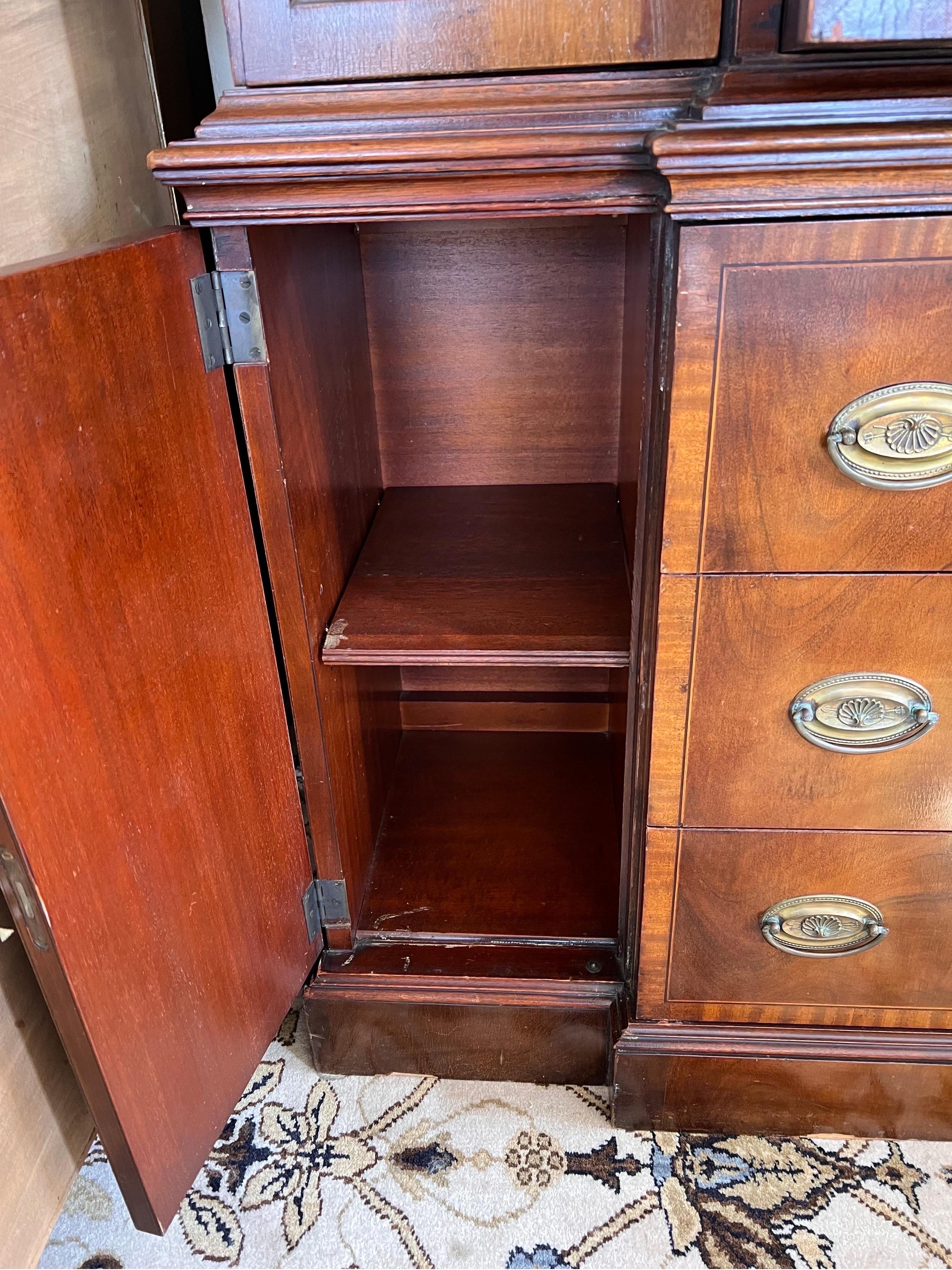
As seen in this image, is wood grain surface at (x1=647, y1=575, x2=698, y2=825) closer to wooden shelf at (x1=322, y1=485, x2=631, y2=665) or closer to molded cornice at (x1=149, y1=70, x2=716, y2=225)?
wooden shelf at (x1=322, y1=485, x2=631, y2=665)

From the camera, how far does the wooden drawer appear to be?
838 mm

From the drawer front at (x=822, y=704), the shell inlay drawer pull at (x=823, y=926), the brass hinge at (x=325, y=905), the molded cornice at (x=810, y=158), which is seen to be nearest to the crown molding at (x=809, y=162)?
the molded cornice at (x=810, y=158)

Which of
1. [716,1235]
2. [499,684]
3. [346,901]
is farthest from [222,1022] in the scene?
[499,684]

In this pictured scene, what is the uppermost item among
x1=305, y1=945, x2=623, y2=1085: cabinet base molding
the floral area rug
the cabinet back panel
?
the cabinet back panel

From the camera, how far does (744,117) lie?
1.96ft

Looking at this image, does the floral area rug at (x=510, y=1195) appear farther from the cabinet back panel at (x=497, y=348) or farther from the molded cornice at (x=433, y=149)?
the molded cornice at (x=433, y=149)

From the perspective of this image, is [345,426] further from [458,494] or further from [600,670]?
[600,670]

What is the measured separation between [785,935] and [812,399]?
0.52m

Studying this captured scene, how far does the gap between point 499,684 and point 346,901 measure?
435 mm

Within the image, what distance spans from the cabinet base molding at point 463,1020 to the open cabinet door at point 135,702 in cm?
18

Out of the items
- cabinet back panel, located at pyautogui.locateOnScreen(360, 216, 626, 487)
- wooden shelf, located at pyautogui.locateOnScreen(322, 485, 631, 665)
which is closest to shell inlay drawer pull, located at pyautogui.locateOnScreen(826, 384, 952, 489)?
wooden shelf, located at pyautogui.locateOnScreen(322, 485, 631, 665)

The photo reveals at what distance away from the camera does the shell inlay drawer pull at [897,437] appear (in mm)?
646

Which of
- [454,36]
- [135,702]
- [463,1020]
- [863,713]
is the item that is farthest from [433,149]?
[463,1020]

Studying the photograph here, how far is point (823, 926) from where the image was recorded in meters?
0.87
